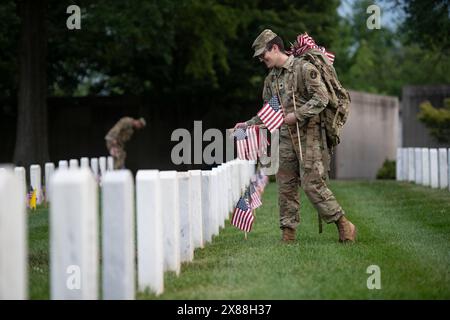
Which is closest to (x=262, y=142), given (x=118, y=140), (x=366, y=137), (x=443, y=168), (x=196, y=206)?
(x=196, y=206)

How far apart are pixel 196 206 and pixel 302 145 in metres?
1.24

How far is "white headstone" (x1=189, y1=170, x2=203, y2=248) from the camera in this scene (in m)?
9.90

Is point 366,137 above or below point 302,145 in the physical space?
above

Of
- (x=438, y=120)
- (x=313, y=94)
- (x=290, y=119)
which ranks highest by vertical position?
(x=438, y=120)

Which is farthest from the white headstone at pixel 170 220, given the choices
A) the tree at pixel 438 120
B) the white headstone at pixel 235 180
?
the tree at pixel 438 120

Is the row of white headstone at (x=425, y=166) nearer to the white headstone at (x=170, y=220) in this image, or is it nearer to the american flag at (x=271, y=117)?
the american flag at (x=271, y=117)

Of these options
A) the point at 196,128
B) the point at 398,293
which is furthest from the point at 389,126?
the point at 398,293

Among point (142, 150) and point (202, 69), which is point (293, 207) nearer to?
point (202, 69)

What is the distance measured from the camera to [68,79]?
110ft

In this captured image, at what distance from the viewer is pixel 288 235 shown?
10.6 m

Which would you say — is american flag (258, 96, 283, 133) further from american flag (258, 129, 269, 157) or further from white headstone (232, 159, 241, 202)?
white headstone (232, 159, 241, 202)

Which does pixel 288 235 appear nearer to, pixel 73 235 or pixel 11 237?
pixel 73 235

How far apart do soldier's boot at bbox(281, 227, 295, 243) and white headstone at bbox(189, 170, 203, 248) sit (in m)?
0.87

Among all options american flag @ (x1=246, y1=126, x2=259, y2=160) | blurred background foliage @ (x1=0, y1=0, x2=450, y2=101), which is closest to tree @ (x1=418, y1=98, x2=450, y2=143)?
blurred background foliage @ (x1=0, y1=0, x2=450, y2=101)
